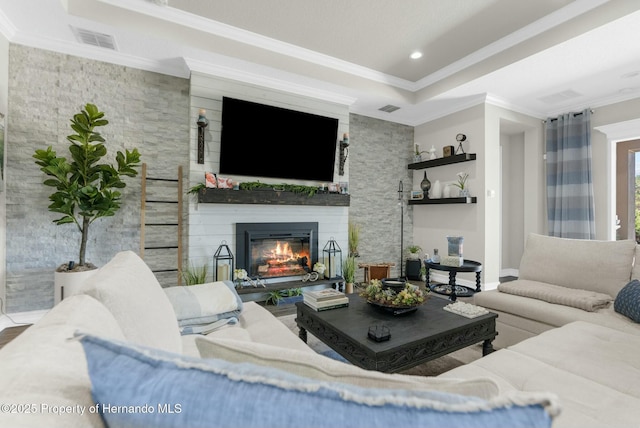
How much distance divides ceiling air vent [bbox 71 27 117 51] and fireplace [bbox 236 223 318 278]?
2164mm

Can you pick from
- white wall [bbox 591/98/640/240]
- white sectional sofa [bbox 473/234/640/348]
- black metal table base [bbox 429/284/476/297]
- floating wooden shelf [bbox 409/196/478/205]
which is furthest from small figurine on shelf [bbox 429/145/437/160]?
white sectional sofa [bbox 473/234/640/348]

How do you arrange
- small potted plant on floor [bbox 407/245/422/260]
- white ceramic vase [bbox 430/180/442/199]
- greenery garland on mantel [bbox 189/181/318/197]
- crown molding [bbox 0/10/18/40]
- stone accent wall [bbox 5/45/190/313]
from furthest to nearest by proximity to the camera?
small potted plant on floor [bbox 407/245/422/260] → white ceramic vase [bbox 430/180/442/199] → greenery garland on mantel [bbox 189/181/318/197] → stone accent wall [bbox 5/45/190/313] → crown molding [bbox 0/10/18/40]

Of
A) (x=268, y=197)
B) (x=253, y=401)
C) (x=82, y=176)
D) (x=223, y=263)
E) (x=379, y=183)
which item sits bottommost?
(x=223, y=263)

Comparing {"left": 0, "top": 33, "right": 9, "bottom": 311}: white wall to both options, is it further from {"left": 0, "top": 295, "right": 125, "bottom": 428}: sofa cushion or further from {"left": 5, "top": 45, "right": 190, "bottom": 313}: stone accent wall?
{"left": 0, "top": 295, "right": 125, "bottom": 428}: sofa cushion

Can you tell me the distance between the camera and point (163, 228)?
3.37m

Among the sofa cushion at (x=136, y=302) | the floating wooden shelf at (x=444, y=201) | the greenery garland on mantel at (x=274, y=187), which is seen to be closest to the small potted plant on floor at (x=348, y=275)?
the greenery garland on mantel at (x=274, y=187)

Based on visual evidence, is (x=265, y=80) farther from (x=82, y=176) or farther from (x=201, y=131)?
(x=82, y=176)

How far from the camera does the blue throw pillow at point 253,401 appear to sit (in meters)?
0.35

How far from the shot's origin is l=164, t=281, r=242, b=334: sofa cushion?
1638 millimetres

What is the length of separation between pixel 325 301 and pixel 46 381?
5.39ft

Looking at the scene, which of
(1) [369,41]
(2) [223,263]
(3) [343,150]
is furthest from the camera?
(3) [343,150]

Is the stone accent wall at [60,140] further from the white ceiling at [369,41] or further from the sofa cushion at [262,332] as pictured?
the sofa cushion at [262,332]

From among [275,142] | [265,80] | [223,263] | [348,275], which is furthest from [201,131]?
[348,275]

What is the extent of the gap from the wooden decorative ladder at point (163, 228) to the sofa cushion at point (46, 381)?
2.86 meters
